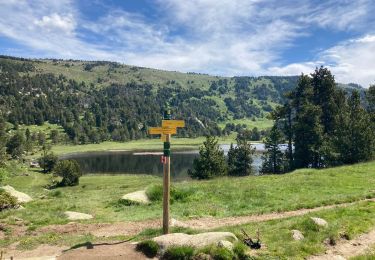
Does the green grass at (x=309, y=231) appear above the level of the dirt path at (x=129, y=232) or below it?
above

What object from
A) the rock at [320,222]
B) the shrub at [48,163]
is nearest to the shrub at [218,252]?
the rock at [320,222]

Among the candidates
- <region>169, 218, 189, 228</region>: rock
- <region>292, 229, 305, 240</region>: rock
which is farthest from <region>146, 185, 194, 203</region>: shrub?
<region>292, 229, 305, 240</region>: rock

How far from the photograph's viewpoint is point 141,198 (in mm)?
30078

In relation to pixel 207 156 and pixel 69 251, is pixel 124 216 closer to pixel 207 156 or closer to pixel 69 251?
pixel 69 251

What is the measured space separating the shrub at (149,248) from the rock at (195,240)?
0.22 metres

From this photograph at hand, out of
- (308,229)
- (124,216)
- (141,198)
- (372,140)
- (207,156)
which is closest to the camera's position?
(308,229)

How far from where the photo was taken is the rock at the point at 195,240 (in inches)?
596

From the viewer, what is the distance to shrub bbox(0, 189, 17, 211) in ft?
91.5

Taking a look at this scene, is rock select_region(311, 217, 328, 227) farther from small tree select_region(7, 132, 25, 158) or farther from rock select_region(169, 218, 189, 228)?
small tree select_region(7, 132, 25, 158)

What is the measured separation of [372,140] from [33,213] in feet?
177

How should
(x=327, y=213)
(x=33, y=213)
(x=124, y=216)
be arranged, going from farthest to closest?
1. (x=33, y=213)
2. (x=124, y=216)
3. (x=327, y=213)

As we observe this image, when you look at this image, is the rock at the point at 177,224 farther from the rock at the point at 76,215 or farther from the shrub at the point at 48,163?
the shrub at the point at 48,163

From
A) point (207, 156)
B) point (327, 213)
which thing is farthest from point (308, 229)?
point (207, 156)

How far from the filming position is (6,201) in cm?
2834
